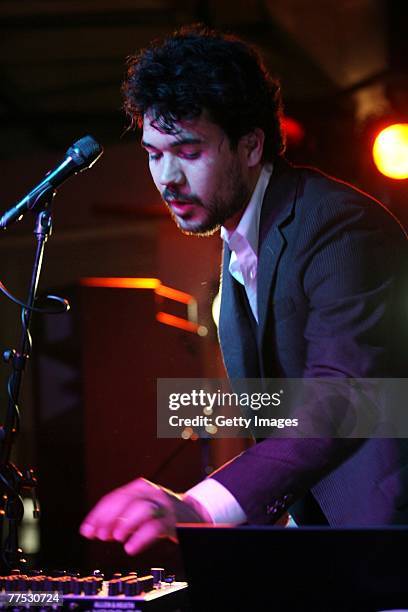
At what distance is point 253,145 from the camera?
1.89 meters

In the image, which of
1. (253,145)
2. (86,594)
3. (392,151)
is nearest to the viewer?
(86,594)

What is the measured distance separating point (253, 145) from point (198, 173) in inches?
8.6

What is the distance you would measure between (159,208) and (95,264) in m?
1.53

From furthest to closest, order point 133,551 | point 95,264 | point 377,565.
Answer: point 95,264, point 133,551, point 377,565

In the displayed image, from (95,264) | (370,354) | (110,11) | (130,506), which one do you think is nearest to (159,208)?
(110,11)

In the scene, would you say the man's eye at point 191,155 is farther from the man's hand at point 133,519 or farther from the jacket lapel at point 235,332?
the man's hand at point 133,519

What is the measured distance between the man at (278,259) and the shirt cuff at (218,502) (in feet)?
0.11

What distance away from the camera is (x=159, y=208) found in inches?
183

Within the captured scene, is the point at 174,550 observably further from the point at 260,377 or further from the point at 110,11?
the point at 110,11

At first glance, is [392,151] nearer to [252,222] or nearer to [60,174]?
[252,222]

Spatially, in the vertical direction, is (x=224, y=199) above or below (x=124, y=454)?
above

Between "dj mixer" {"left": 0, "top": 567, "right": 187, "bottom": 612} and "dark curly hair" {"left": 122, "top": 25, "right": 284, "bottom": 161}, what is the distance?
0.87 metres

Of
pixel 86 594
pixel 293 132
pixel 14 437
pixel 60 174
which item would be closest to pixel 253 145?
pixel 60 174

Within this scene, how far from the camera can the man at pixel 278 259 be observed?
4.91ft
